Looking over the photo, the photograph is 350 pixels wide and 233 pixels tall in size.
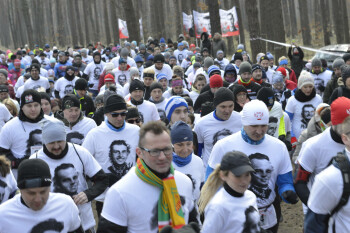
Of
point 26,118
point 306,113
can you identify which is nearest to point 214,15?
point 306,113

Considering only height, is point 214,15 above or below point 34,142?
above

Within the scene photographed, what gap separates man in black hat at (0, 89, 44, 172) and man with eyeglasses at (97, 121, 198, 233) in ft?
11.5

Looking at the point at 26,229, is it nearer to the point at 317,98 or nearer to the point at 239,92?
the point at 239,92

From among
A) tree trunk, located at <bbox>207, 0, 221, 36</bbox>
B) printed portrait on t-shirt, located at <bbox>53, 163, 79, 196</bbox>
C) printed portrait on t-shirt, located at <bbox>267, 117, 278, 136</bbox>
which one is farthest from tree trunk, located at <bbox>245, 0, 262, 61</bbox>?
printed portrait on t-shirt, located at <bbox>53, 163, 79, 196</bbox>

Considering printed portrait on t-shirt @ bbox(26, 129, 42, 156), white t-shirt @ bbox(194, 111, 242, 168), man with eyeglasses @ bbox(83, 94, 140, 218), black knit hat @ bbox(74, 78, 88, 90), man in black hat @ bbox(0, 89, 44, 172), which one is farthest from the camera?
black knit hat @ bbox(74, 78, 88, 90)

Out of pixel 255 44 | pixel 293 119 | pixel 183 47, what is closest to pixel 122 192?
pixel 293 119

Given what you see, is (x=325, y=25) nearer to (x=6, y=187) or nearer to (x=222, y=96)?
(x=222, y=96)

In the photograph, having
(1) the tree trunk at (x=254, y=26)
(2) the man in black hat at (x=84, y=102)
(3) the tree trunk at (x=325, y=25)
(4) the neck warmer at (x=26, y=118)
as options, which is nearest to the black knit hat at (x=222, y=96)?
(4) the neck warmer at (x=26, y=118)

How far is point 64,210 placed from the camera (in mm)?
4371

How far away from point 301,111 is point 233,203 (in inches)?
200

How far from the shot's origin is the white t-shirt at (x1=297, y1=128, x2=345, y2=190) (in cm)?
488

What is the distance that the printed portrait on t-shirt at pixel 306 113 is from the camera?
8.83m

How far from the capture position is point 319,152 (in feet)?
16.2

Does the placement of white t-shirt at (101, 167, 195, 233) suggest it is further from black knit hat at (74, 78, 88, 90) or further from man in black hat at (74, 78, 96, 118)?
black knit hat at (74, 78, 88, 90)
